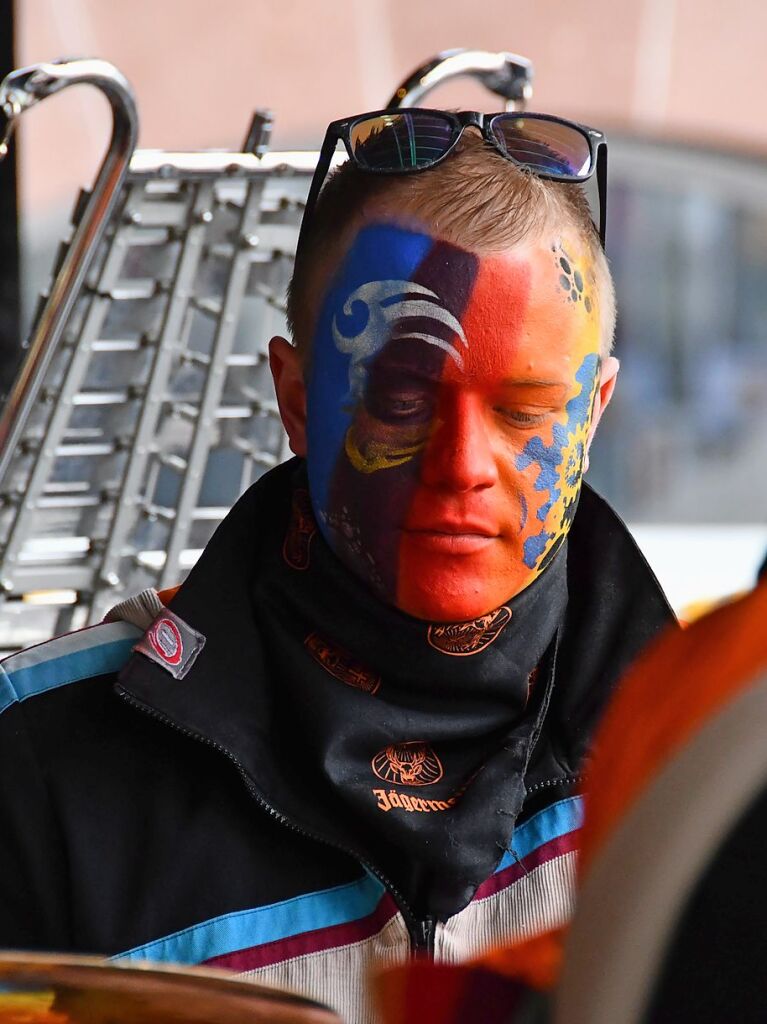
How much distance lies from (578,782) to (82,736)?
0.52m

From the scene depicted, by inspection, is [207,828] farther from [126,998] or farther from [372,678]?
[126,998]

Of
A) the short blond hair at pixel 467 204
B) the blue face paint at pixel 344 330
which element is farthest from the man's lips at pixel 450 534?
the short blond hair at pixel 467 204

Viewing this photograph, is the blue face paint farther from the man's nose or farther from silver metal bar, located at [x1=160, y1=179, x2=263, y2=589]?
silver metal bar, located at [x1=160, y1=179, x2=263, y2=589]

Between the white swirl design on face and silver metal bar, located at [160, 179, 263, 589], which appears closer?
the white swirl design on face

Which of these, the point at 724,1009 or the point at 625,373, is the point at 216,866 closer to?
the point at 724,1009

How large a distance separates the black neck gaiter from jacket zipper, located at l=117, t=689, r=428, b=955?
0.04 feet

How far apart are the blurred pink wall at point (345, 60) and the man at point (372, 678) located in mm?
3326

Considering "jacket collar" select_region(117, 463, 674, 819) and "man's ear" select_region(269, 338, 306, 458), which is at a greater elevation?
"man's ear" select_region(269, 338, 306, 458)

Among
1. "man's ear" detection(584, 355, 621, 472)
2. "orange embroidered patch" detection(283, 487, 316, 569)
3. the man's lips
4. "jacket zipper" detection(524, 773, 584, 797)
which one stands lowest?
"jacket zipper" detection(524, 773, 584, 797)

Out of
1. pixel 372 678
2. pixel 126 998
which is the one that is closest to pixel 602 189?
pixel 372 678

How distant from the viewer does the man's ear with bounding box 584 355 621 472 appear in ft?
5.00

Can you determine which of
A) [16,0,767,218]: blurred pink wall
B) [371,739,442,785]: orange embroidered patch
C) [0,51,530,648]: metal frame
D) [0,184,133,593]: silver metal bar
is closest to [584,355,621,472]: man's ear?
[371,739,442,785]: orange embroidered patch

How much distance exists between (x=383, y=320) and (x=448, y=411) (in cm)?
12

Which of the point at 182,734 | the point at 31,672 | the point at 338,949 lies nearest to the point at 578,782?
the point at 338,949
